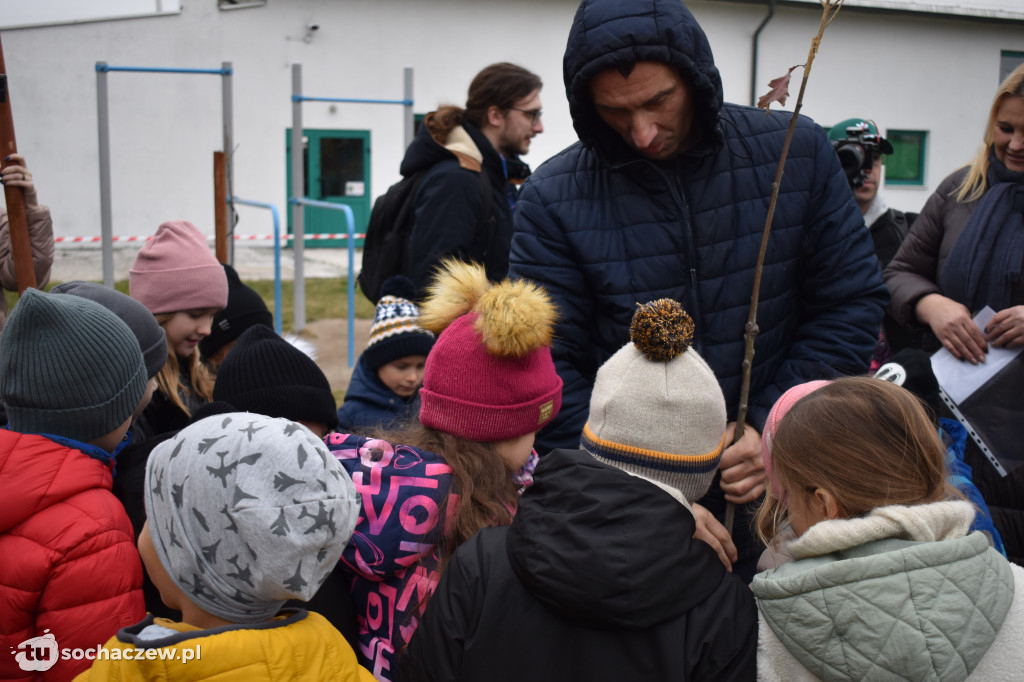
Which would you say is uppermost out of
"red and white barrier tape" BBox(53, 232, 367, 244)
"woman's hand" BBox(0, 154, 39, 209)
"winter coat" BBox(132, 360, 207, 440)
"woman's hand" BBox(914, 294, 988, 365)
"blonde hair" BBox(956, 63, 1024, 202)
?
"blonde hair" BBox(956, 63, 1024, 202)

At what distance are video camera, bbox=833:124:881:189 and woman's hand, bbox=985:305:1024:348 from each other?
956 millimetres

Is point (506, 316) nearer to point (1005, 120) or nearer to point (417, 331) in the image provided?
point (417, 331)

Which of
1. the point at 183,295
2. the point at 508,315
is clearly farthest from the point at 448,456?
the point at 183,295

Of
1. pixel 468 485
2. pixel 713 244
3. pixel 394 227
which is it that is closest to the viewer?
pixel 468 485

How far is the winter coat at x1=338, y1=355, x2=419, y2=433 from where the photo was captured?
124 inches

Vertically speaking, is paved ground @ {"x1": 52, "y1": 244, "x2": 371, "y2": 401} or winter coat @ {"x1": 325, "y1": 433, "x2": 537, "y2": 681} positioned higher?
winter coat @ {"x1": 325, "y1": 433, "x2": 537, "y2": 681}

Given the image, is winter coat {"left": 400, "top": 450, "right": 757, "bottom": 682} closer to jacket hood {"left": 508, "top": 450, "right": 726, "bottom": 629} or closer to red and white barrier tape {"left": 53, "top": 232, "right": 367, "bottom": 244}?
jacket hood {"left": 508, "top": 450, "right": 726, "bottom": 629}

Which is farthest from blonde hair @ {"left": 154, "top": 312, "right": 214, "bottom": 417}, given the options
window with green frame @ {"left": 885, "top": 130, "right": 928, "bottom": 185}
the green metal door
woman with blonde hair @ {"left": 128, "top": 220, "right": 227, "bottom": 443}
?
window with green frame @ {"left": 885, "top": 130, "right": 928, "bottom": 185}

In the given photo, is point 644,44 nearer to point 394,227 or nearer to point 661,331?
point 661,331

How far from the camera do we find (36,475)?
1603 millimetres

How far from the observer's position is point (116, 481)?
1.88 metres

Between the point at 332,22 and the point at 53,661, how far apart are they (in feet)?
49.4

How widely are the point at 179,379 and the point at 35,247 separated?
3.10 ft

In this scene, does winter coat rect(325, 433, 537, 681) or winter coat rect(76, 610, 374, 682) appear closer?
winter coat rect(76, 610, 374, 682)
